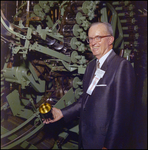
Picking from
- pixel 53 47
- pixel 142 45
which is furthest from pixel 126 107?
pixel 142 45

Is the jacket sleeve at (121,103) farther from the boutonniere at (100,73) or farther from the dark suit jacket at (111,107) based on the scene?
the boutonniere at (100,73)

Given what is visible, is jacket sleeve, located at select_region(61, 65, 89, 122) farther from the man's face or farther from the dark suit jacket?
the man's face

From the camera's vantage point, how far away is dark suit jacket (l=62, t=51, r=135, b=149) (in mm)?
1357

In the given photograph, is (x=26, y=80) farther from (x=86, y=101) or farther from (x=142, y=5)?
(x=142, y=5)

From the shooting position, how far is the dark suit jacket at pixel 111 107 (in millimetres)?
1357

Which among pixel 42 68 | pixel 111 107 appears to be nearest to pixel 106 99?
pixel 111 107

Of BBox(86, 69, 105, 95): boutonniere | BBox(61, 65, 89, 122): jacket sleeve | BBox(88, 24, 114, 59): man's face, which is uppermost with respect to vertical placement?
BBox(88, 24, 114, 59): man's face

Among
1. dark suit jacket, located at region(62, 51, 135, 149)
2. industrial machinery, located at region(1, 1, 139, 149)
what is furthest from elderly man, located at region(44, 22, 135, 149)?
industrial machinery, located at region(1, 1, 139, 149)

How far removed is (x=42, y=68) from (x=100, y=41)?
1628 millimetres

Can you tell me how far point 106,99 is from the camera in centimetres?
142

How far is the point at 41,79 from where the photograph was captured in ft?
9.69

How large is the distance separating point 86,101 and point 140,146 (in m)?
2.44

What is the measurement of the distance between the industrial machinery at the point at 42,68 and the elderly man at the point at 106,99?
0.96 meters

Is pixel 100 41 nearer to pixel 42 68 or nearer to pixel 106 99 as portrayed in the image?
pixel 106 99
